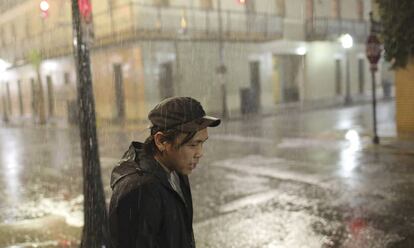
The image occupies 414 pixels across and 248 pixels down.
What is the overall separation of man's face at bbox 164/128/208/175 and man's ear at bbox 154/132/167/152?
0.07 feet

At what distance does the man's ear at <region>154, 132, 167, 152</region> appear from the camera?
1975 millimetres

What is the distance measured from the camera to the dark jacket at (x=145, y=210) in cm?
178

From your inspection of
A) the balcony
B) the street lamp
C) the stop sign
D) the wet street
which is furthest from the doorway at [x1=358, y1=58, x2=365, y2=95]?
the stop sign

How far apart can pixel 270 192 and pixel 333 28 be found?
2645 cm

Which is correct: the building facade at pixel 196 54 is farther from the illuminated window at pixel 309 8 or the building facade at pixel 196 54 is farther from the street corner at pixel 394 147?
the street corner at pixel 394 147

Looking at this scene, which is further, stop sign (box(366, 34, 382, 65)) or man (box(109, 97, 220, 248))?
stop sign (box(366, 34, 382, 65))

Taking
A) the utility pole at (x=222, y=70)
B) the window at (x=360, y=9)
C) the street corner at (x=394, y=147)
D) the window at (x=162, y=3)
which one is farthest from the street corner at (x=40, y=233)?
the window at (x=360, y=9)

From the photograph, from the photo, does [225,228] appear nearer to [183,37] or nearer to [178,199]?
[178,199]

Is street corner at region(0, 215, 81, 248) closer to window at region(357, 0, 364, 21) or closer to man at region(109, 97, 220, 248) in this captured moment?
man at region(109, 97, 220, 248)

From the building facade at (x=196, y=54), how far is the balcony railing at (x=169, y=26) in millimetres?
53

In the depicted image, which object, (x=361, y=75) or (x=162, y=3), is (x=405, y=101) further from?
(x=361, y=75)

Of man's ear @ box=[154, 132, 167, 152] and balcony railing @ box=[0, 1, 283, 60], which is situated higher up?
balcony railing @ box=[0, 1, 283, 60]

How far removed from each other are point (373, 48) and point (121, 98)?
1606 cm

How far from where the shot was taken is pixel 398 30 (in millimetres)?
12148
